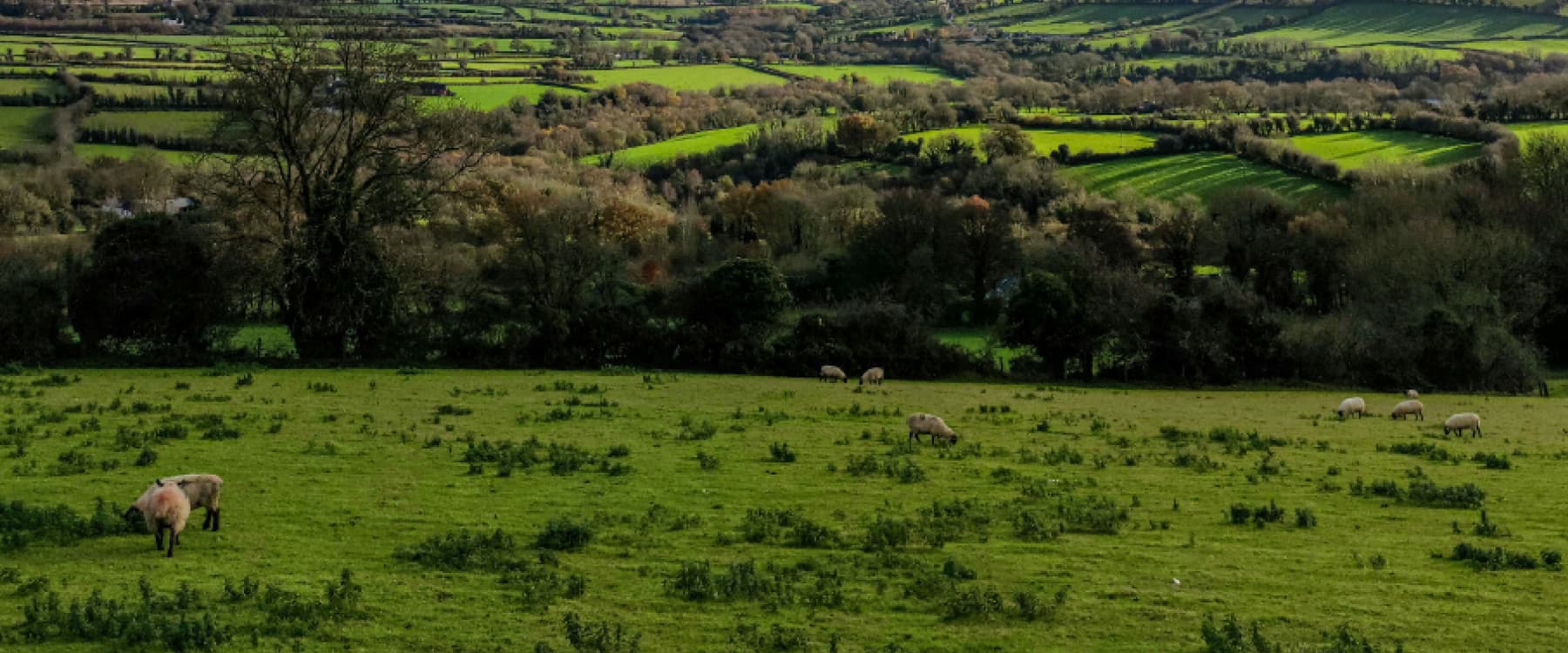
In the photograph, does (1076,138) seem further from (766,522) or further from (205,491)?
(205,491)

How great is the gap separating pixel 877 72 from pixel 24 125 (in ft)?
372

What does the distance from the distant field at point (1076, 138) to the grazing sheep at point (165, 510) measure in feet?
324

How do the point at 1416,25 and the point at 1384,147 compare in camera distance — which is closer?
the point at 1384,147

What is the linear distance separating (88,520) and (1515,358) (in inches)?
1911

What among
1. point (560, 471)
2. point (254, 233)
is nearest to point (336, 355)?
point (254, 233)

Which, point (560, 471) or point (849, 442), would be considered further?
point (849, 442)

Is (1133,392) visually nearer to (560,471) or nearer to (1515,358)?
(1515,358)

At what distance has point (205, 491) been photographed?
18.4 m

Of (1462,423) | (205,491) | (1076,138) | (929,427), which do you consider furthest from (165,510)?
(1076,138)

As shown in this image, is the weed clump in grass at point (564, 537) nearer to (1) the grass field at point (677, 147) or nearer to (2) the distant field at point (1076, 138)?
(2) the distant field at point (1076, 138)

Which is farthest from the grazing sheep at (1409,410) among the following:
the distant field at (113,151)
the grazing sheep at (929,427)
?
the distant field at (113,151)

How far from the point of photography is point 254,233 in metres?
42.5

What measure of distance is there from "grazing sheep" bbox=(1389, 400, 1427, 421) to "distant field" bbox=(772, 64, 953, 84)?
12823cm

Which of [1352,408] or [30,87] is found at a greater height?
[30,87]
